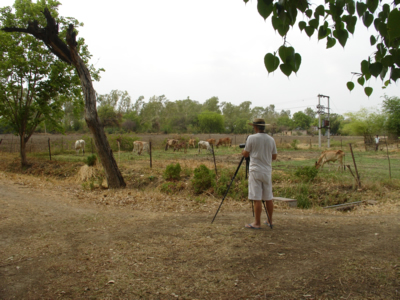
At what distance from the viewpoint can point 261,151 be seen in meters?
4.98

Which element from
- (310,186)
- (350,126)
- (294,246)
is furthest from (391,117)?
(294,246)

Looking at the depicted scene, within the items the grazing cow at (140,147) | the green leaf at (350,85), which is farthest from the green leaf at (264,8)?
the grazing cow at (140,147)

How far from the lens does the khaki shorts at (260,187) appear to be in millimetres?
4977

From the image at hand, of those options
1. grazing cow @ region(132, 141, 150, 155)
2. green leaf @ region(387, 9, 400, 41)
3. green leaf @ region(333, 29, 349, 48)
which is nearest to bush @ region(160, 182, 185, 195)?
green leaf @ region(333, 29, 349, 48)

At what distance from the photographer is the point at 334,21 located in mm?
2775

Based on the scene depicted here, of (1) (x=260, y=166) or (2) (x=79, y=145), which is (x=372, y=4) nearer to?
(1) (x=260, y=166)

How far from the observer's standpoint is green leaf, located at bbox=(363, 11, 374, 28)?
2.71 meters

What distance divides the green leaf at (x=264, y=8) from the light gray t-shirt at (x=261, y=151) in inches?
110

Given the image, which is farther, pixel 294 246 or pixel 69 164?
pixel 69 164

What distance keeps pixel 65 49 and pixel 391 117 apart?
35.3 metres

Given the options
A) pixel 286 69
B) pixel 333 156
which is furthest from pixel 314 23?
pixel 333 156

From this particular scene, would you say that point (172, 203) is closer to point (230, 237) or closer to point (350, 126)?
point (230, 237)

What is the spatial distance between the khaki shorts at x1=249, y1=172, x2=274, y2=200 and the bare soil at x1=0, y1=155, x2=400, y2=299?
1.90ft

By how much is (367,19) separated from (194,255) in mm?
3244
